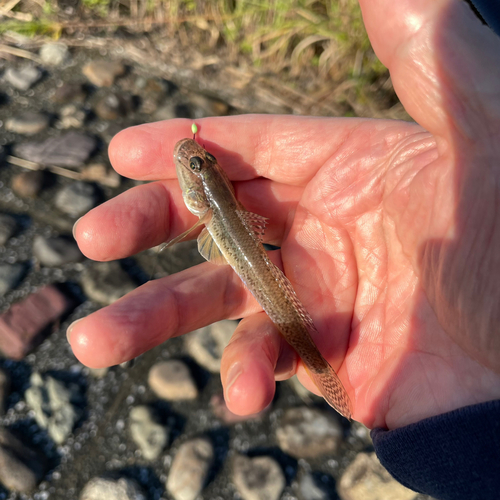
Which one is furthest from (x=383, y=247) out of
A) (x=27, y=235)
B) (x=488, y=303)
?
(x=27, y=235)

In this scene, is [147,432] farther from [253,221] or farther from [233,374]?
[253,221]

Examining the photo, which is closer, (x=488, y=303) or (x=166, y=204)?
(x=488, y=303)

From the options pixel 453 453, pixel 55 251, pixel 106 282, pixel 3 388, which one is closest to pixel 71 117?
pixel 55 251

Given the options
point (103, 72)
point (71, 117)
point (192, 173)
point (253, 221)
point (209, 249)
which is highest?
A: point (192, 173)

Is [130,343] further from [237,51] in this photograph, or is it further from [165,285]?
[237,51]

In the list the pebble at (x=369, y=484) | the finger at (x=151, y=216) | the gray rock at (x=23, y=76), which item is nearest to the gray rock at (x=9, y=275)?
the finger at (x=151, y=216)

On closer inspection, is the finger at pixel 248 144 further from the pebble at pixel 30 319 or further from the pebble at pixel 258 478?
the pebble at pixel 258 478

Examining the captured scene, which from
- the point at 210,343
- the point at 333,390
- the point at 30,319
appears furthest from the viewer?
the point at 210,343
